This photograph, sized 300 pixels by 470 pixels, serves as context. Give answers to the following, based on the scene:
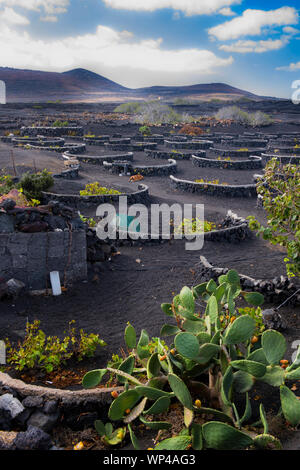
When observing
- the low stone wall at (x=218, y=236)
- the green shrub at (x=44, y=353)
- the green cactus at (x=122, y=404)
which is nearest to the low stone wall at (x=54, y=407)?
the green cactus at (x=122, y=404)

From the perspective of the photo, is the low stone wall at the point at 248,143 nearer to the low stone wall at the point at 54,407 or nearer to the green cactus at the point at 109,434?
the low stone wall at the point at 54,407

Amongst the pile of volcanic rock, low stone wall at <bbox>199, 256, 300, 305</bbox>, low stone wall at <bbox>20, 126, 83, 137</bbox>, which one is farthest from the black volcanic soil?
low stone wall at <bbox>20, 126, 83, 137</bbox>

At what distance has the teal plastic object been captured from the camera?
33.8 feet

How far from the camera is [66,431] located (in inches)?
140

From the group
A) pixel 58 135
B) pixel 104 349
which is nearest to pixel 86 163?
pixel 58 135

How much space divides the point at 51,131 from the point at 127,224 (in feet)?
83.2

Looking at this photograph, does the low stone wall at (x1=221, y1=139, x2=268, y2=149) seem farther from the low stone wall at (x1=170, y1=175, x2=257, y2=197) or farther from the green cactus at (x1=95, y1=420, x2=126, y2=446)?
the green cactus at (x1=95, y1=420, x2=126, y2=446)

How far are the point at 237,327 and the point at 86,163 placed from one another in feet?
62.9

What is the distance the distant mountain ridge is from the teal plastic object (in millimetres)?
101901

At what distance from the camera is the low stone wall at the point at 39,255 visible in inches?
269

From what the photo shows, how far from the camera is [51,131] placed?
3309cm

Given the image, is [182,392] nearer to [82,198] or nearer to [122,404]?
[122,404]
